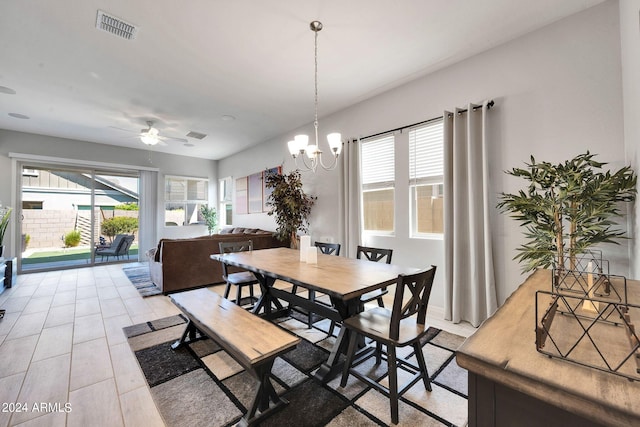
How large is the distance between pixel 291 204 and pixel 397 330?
3255 mm

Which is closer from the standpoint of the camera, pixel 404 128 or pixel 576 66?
pixel 576 66

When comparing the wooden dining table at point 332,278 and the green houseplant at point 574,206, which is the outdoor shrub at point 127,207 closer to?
the wooden dining table at point 332,278

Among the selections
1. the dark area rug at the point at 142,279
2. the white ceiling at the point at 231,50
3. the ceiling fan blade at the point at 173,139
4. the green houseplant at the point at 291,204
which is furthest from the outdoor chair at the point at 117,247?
the green houseplant at the point at 291,204

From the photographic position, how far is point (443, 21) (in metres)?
2.40

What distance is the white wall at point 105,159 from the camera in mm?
5191

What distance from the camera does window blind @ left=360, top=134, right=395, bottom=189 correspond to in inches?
147

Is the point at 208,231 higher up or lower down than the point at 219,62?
lower down

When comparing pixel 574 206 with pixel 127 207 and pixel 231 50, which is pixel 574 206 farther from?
pixel 127 207

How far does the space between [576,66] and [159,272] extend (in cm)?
549

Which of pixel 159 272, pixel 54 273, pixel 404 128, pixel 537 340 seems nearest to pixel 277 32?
Answer: pixel 404 128

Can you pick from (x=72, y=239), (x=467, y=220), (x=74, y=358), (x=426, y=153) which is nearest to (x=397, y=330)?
(x=467, y=220)

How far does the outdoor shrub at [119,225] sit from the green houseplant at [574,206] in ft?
25.7

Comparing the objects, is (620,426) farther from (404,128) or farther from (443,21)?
(404,128)

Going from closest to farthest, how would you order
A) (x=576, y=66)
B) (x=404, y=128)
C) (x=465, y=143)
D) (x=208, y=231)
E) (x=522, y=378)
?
1. (x=522, y=378)
2. (x=576, y=66)
3. (x=465, y=143)
4. (x=404, y=128)
5. (x=208, y=231)
